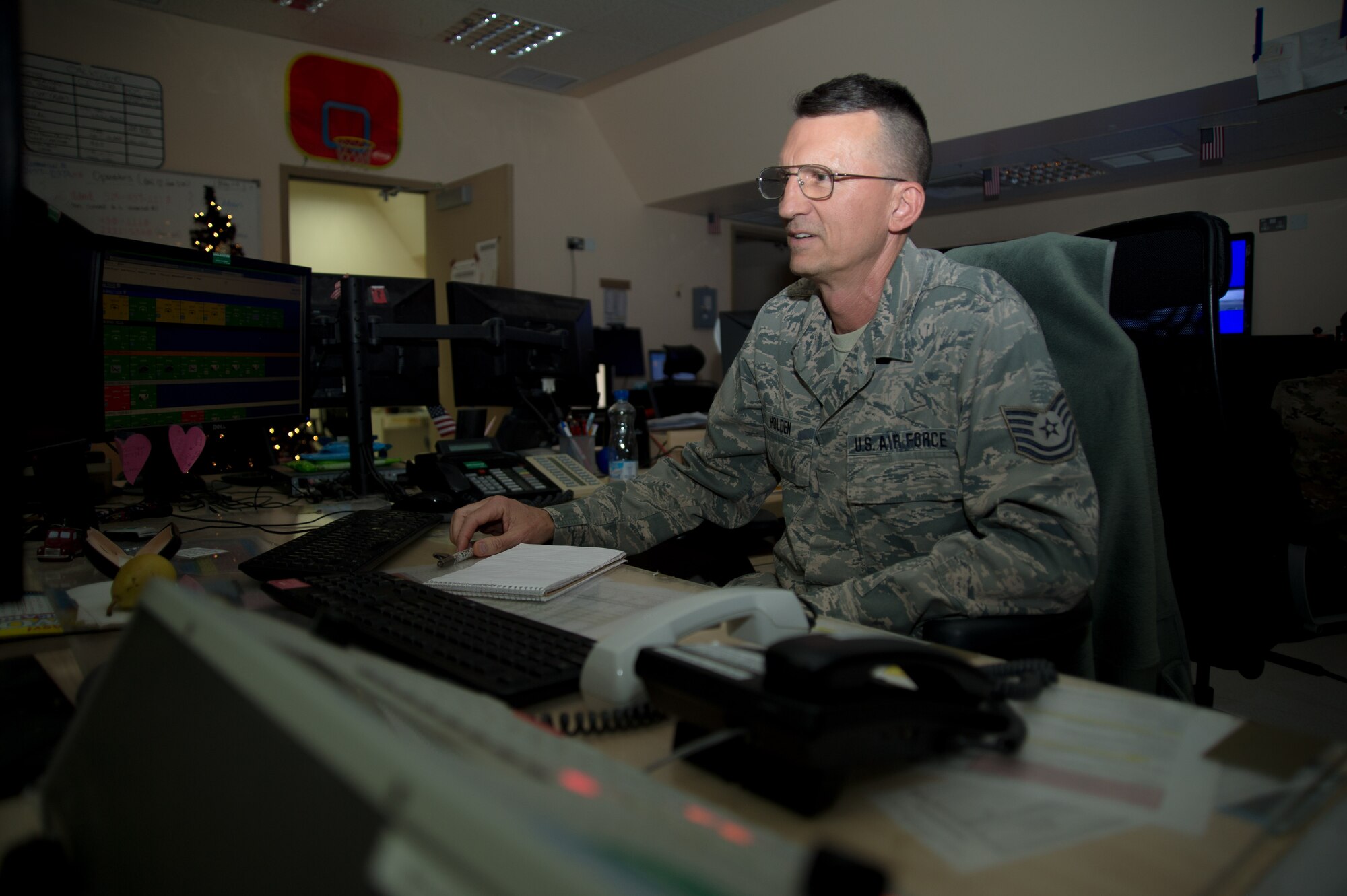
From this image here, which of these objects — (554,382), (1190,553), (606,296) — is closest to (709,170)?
(606,296)

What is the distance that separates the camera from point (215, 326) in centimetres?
167

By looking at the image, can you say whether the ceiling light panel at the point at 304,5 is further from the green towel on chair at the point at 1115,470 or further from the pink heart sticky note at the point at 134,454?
the green towel on chair at the point at 1115,470

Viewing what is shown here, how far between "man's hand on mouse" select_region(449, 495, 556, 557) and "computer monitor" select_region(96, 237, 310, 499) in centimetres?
72

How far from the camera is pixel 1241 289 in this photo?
498cm

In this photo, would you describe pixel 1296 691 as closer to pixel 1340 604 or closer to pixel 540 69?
pixel 1340 604

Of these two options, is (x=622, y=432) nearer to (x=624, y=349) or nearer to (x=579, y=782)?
(x=579, y=782)

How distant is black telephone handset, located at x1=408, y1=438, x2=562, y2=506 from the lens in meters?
1.75

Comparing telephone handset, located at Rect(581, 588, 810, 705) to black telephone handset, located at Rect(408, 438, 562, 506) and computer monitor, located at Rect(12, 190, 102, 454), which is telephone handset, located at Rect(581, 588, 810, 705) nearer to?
computer monitor, located at Rect(12, 190, 102, 454)

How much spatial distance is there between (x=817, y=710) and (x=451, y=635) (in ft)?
1.42

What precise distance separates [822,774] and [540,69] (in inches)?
212

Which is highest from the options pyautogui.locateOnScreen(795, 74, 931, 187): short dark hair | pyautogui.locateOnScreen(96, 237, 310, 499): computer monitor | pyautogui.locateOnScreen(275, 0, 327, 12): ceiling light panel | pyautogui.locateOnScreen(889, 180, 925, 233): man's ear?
pyautogui.locateOnScreen(275, 0, 327, 12): ceiling light panel

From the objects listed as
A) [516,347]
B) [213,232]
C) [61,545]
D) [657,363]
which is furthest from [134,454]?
[657,363]

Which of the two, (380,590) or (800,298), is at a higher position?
(800,298)

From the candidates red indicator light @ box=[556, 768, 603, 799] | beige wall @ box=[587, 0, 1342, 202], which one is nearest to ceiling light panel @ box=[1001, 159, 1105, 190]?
beige wall @ box=[587, 0, 1342, 202]
